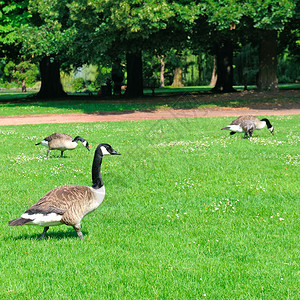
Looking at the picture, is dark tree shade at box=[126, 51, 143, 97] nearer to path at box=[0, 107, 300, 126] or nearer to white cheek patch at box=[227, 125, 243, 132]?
path at box=[0, 107, 300, 126]

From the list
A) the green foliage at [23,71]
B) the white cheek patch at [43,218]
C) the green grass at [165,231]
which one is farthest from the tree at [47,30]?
Result: the green foliage at [23,71]

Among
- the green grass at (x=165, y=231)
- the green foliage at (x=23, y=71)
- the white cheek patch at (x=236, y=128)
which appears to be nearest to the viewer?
the green grass at (x=165, y=231)

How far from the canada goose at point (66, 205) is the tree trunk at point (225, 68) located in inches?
1641

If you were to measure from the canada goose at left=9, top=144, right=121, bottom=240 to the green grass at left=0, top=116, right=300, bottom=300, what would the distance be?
0.54 m

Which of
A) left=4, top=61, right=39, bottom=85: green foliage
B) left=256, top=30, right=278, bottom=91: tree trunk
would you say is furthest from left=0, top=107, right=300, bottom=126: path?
left=4, top=61, right=39, bottom=85: green foliage

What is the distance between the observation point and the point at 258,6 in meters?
30.5

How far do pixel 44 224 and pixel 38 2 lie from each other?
3314 centimetres

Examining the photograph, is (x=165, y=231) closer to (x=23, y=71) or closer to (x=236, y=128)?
(x=236, y=128)

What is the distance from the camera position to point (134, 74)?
43469mm

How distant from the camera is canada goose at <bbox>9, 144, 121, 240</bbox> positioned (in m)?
6.57

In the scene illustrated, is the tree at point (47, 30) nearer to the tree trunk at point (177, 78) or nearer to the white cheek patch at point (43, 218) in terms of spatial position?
the white cheek patch at point (43, 218)

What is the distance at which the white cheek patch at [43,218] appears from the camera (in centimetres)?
652

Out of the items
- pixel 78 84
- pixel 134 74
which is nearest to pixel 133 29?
pixel 134 74

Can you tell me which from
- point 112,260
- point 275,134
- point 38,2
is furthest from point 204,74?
point 112,260
